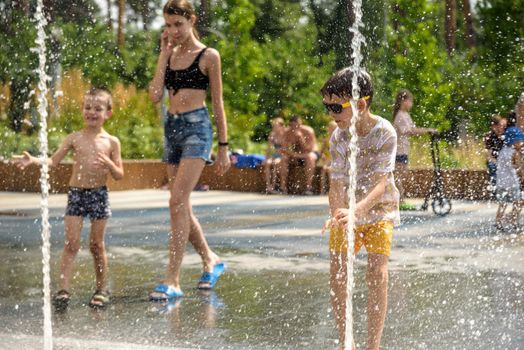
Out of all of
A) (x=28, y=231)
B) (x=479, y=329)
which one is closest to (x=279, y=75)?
(x=28, y=231)

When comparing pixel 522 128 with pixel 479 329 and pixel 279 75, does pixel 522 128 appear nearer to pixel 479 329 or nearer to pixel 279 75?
pixel 479 329

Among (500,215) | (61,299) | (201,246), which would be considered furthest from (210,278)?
(500,215)

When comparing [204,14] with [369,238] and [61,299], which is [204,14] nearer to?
[61,299]

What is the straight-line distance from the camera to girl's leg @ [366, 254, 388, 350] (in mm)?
4188

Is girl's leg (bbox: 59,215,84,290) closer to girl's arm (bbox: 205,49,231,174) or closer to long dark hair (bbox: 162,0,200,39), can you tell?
girl's arm (bbox: 205,49,231,174)

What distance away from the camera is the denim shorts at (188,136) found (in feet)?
19.8

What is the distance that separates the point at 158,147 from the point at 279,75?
6.92 m

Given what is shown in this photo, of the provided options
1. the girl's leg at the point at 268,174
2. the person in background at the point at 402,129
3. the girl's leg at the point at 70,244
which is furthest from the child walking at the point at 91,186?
the girl's leg at the point at 268,174

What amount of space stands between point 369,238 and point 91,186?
2161 mm

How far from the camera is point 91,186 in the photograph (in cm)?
600

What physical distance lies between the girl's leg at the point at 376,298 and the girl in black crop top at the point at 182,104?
6.18 feet

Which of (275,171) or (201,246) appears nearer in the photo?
(201,246)

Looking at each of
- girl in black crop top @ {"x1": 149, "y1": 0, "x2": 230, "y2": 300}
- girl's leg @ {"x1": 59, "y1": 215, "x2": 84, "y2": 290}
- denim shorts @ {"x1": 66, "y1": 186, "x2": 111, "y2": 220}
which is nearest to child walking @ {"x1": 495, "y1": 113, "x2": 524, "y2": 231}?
girl in black crop top @ {"x1": 149, "y1": 0, "x2": 230, "y2": 300}

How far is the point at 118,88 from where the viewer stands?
80.6 ft
